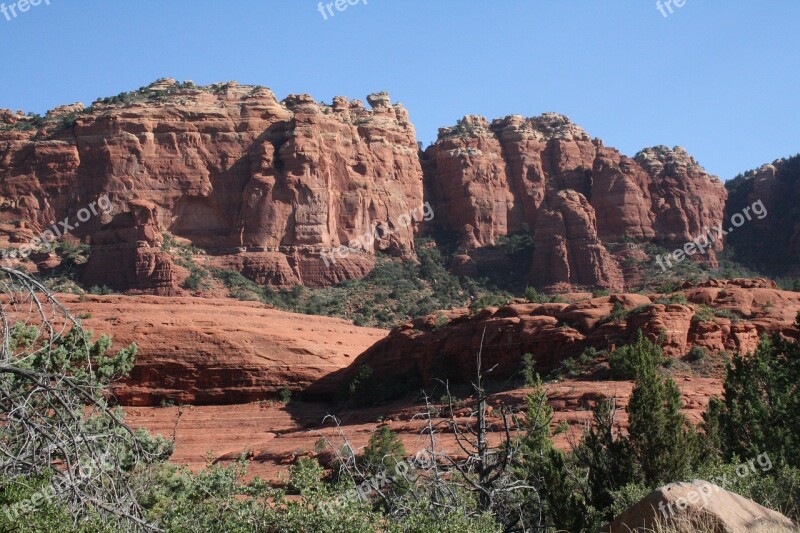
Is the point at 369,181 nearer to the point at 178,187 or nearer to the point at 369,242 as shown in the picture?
the point at 369,242

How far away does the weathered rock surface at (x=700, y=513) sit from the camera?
7.28m

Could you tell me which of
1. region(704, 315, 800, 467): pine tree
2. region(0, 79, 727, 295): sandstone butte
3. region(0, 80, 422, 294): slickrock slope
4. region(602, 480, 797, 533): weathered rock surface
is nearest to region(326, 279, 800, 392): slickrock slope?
region(704, 315, 800, 467): pine tree

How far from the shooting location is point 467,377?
108ft

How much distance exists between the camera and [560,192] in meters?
77.7

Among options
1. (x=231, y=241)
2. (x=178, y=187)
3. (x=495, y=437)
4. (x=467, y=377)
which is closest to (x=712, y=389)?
(x=495, y=437)

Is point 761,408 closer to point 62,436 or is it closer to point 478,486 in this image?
point 478,486

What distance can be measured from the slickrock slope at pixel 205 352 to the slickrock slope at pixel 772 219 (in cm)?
5312

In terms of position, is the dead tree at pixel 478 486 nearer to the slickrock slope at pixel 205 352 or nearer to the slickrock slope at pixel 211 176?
the slickrock slope at pixel 205 352

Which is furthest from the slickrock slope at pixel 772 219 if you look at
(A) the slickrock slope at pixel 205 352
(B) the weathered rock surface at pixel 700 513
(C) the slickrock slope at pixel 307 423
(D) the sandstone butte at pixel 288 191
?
(B) the weathered rock surface at pixel 700 513

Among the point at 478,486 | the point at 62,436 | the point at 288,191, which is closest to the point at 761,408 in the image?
the point at 478,486

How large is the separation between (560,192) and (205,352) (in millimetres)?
48695

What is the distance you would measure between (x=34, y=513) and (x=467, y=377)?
27.9 m

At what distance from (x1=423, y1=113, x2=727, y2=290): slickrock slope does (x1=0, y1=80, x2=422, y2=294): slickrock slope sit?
13.1 meters

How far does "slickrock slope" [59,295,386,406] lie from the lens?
36.8 metres
